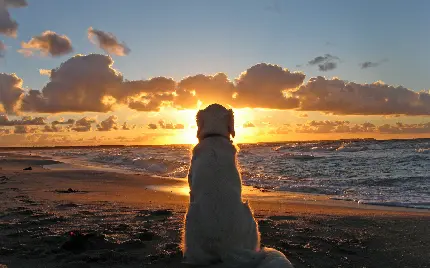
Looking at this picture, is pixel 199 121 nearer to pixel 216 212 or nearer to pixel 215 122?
pixel 215 122

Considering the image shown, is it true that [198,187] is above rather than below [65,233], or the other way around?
above

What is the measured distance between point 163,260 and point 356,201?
28.0 ft

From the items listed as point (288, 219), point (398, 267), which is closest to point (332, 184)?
point (288, 219)

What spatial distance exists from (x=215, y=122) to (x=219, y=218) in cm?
115

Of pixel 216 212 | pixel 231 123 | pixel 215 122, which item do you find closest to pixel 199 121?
pixel 215 122

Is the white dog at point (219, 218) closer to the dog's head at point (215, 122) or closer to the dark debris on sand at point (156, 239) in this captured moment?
the dog's head at point (215, 122)

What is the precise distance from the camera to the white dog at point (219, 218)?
11.4ft

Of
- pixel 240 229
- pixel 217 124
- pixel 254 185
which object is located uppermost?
pixel 217 124

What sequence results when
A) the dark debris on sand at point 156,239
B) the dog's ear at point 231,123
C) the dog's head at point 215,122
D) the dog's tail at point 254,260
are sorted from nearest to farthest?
the dog's tail at point 254,260
the dog's head at point 215,122
the dog's ear at point 231,123
the dark debris on sand at point 156,239

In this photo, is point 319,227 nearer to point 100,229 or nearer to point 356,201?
point 100,229

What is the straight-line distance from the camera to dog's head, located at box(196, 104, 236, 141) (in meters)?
4.27

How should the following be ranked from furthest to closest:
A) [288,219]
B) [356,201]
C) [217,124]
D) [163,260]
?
[356,201], [288,219], [163,260], [217,124]

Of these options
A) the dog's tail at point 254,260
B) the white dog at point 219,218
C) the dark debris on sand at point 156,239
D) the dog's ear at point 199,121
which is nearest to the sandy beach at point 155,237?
the dark debris on sand at point 156,239

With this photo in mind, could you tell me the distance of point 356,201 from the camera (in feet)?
38.3
